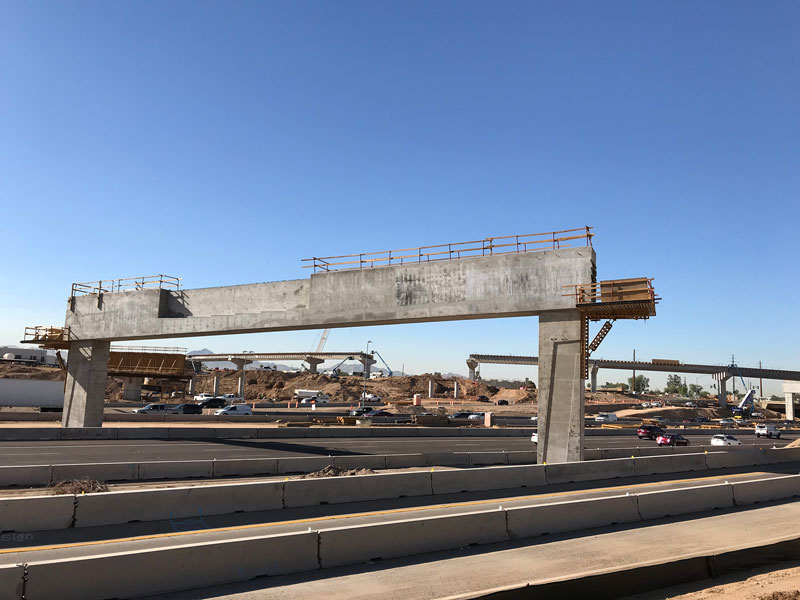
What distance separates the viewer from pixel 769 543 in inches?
460

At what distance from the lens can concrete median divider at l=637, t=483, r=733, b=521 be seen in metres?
14.8

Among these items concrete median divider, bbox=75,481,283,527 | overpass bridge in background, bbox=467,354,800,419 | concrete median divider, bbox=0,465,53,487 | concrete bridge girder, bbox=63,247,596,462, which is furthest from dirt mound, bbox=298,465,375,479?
overpass bridge in background, bbox=467,354,800,419

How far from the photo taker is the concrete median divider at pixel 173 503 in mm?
12945

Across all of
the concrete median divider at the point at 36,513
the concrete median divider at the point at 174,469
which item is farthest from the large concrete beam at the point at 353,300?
the concrete median divider at the point at 36,513

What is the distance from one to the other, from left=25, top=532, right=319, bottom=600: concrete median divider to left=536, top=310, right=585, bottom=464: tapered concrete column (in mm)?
13705

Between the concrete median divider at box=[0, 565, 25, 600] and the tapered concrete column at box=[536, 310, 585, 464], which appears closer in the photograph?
the concrete median divider at box=[0, 565, 25, 600]

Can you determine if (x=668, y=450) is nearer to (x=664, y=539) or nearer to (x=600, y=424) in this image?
(x=664, y=539)

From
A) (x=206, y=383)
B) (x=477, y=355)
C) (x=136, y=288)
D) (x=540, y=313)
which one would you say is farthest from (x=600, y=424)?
(x=206, y=383)

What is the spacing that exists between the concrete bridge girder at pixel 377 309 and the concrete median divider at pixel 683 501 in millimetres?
5431

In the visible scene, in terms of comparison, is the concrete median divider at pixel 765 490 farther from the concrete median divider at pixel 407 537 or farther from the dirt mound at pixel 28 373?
the dirt mound at pixel 28 373

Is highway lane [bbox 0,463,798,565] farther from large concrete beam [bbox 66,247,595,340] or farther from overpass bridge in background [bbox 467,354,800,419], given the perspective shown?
overpass bridge in background [bbox 467,354,800,419]

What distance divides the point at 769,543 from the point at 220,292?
2605cm

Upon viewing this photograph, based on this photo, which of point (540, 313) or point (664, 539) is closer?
point (664, 539)

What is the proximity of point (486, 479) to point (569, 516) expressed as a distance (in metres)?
5.36
